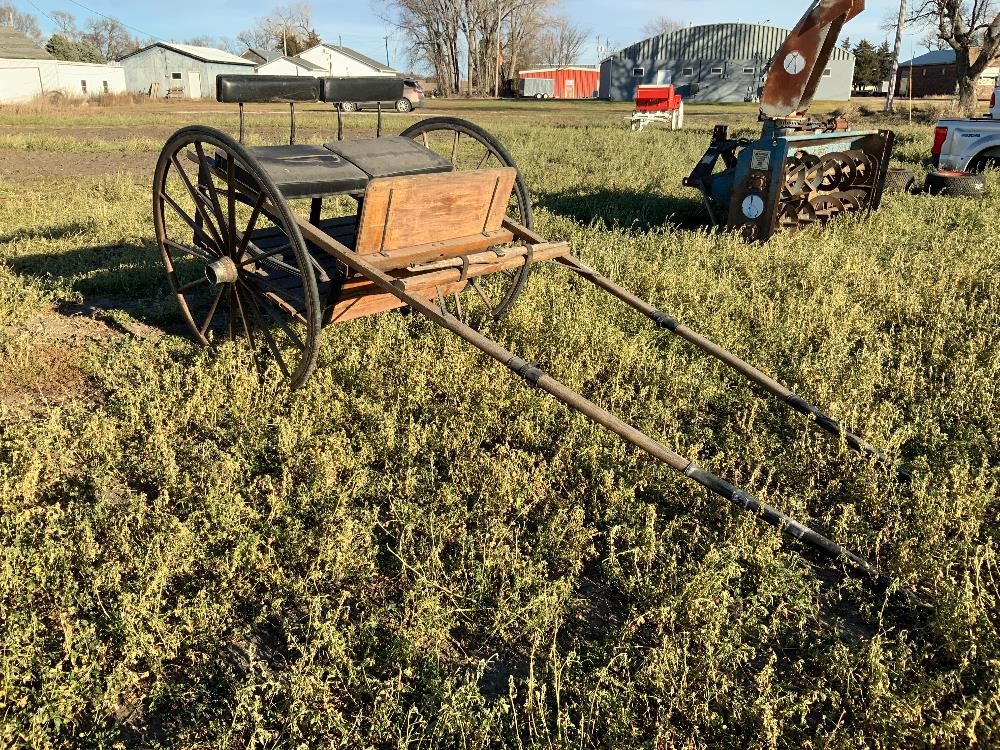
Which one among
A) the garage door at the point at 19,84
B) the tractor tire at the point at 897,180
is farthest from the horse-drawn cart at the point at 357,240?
the garage door at the point at 19,84

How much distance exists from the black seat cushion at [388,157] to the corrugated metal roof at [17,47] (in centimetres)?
4990

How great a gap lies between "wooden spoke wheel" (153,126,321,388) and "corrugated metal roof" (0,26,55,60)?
4952cm

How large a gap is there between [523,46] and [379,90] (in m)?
78.9

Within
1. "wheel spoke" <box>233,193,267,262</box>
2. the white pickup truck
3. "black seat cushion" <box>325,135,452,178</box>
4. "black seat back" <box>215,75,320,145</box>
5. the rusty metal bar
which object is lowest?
the rusty metal bar

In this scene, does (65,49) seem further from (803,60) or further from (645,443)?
(645,443)

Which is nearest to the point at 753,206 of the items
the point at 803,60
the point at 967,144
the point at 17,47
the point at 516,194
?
the point at 803,60

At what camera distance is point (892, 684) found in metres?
2.35

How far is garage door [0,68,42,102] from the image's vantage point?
4144 centimetres

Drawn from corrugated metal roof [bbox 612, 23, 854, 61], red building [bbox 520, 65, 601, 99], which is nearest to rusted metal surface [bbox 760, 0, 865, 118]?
corrugated metal roof [bbox 612, 23, 854, 61]

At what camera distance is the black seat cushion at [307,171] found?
12.7ft

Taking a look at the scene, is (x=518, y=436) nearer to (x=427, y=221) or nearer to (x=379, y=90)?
(x=427, y=221)

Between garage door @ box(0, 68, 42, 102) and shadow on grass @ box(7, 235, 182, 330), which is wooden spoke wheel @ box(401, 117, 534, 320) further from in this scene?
garage door @ box(0, 68, 42, 102)

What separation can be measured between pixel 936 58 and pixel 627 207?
65.6 metres

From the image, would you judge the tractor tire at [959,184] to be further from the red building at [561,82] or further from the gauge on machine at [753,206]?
the red building at [561,82]
